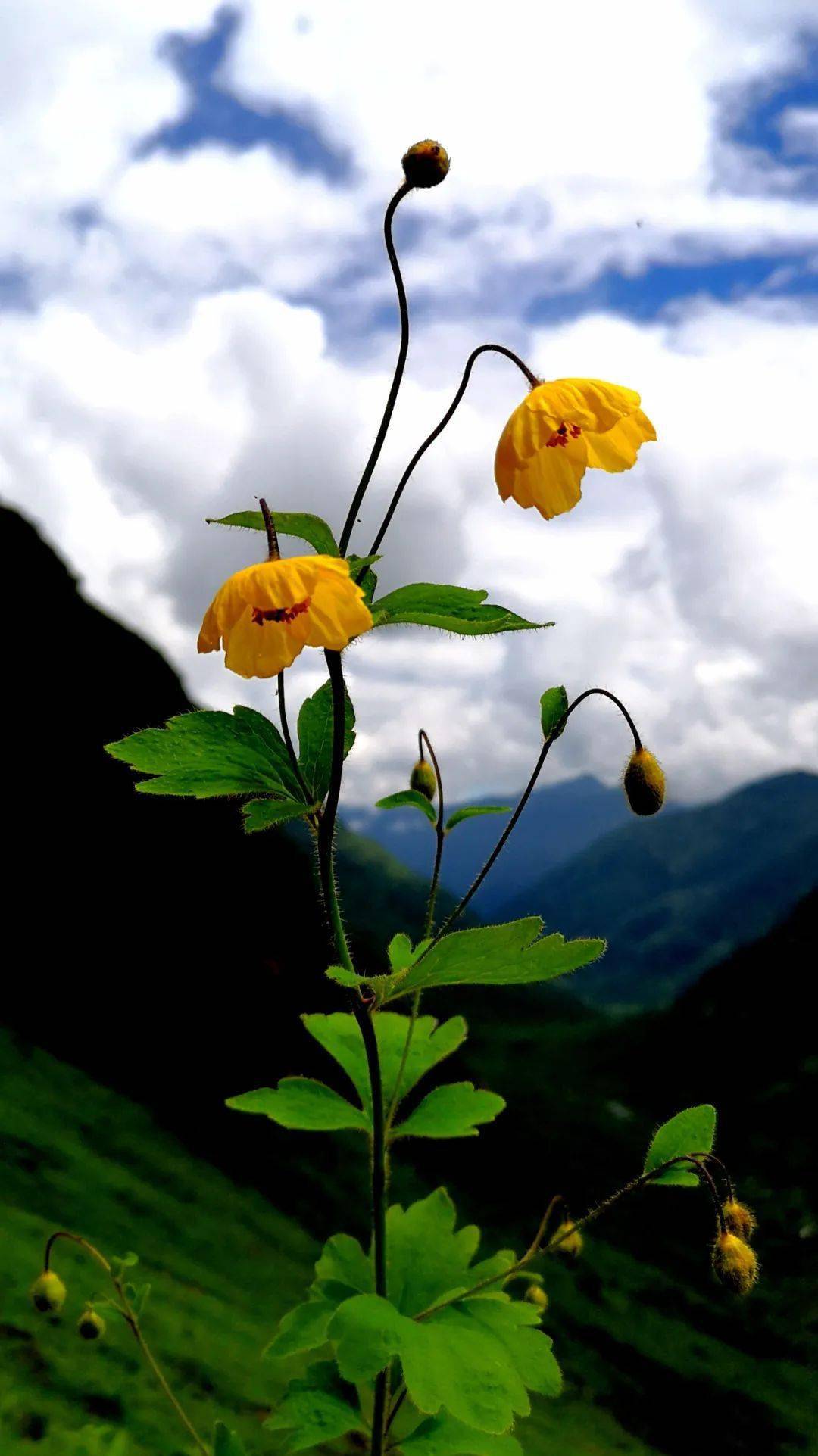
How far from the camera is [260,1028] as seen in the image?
2838cm

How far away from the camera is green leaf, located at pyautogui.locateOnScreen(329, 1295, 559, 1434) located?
217 centimetres

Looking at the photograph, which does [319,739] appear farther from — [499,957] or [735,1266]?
[735,1266]

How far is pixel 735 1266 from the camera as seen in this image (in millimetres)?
2668

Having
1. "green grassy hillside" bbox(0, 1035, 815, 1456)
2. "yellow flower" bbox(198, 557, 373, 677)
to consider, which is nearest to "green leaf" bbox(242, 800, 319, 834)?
"yellow flower" bbox(198, 557, 373, 677)

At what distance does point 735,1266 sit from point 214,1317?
13.4m

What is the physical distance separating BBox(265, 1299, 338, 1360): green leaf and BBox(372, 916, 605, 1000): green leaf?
A: 1338mm

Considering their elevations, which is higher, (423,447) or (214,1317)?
(423,447)

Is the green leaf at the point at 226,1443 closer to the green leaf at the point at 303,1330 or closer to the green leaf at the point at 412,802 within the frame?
the green leaf at the point at 303,1330

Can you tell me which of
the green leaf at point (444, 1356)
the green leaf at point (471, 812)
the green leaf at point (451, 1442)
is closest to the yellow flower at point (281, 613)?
the green leaf at point (471, 812)

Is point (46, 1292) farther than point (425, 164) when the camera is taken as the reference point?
Yes

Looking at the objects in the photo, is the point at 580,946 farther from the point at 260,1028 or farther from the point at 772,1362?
the point at 772,1362

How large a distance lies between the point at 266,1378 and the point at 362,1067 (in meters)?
11.8

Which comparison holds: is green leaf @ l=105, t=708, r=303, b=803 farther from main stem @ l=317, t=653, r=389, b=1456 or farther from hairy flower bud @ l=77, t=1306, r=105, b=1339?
hairy flower bud @ l=77, t=1306, r=105, b=1339

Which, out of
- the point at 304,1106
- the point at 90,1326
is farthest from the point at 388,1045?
the point at 90,1326
